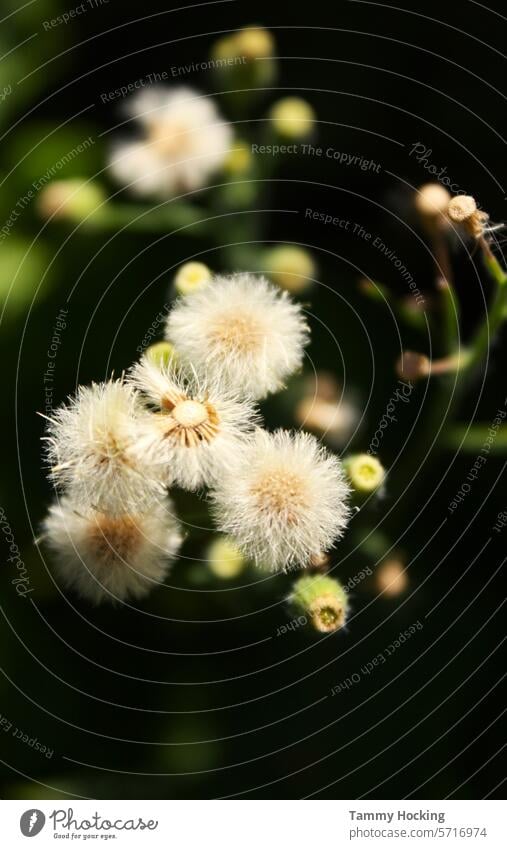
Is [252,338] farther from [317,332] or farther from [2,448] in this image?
[2,448]

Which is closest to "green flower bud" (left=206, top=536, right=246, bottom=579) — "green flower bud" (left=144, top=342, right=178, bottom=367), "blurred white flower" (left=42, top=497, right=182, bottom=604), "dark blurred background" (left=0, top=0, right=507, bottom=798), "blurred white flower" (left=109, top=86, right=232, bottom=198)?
"blurred white flower" (left=42, top=497, right=182, bottom=604)

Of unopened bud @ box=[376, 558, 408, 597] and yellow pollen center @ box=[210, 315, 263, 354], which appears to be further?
unopened bud @ box=[376, 558, 408, 597]

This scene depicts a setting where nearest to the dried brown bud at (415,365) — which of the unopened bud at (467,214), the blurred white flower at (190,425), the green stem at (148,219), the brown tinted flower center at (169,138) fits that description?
the unopened bud at (467,214)

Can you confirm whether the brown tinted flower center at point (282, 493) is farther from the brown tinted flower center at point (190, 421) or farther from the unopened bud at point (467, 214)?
the unopened bud at point (467, 214)

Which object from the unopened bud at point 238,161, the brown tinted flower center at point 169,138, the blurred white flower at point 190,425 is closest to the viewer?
the blurred white flower at point 190,425

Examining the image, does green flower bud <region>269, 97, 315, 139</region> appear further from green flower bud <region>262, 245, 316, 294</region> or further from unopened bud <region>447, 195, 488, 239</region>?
unopened bud <region>447, 195, 488, 239</region>

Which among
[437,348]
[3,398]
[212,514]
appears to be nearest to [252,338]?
[212,514]

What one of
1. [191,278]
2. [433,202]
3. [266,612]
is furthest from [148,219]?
[266,612]

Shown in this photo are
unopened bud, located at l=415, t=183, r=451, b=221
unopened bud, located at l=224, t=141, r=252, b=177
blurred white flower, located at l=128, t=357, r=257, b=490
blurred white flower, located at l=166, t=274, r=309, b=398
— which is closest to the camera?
blurred white flower, located at l=128, t=357, r=257, b=490
